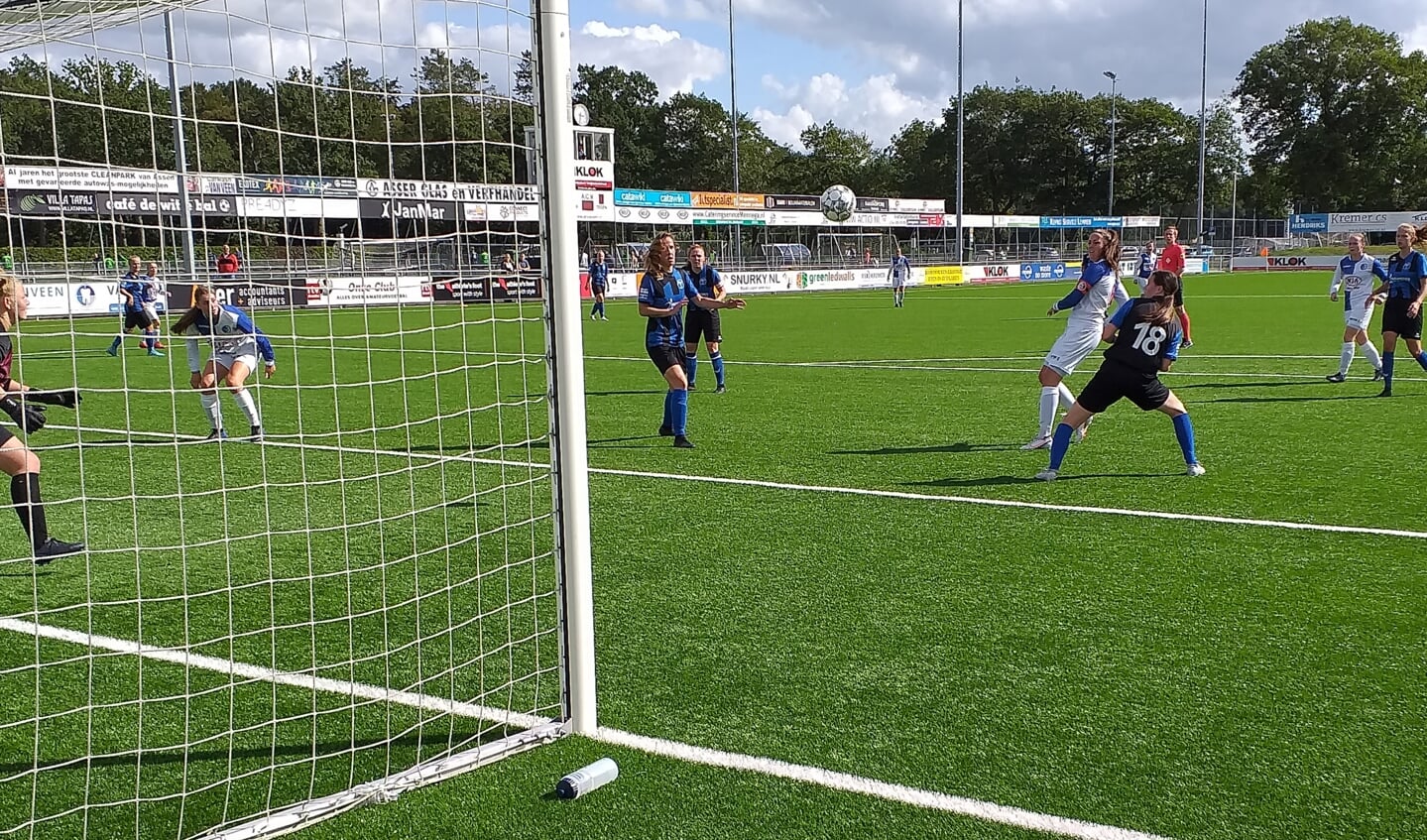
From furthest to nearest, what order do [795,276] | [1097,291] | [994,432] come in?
[795,276] < [994,432] < [1097,291]

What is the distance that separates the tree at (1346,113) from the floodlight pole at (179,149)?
97.8 meters

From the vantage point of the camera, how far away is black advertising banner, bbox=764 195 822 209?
55.1 metres

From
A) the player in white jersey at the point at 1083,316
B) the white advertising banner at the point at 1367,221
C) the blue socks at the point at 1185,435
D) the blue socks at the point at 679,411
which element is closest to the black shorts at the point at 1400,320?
the player in white jersey at the point at 1083,316

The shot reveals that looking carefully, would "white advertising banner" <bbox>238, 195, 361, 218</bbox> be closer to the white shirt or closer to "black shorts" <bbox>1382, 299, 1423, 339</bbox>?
"black shorts" <bbox>1382, 299, 1423, 339</bbox>

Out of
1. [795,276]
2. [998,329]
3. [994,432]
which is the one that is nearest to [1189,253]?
[795,276]

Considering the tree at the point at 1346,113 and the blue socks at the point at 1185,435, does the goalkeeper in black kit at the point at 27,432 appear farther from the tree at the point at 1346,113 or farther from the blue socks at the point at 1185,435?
the tree at the point at 1346,113

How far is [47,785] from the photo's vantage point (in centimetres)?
365

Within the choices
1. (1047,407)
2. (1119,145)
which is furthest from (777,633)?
(1119,145)

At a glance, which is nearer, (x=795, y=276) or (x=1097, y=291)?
(x=1097, y=291)

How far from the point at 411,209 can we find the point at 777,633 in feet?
8.13

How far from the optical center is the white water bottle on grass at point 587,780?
11.5ft

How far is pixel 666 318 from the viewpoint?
33.6 feet

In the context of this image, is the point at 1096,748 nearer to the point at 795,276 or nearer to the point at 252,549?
the point at 252,549

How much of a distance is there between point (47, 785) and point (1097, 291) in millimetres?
7973
